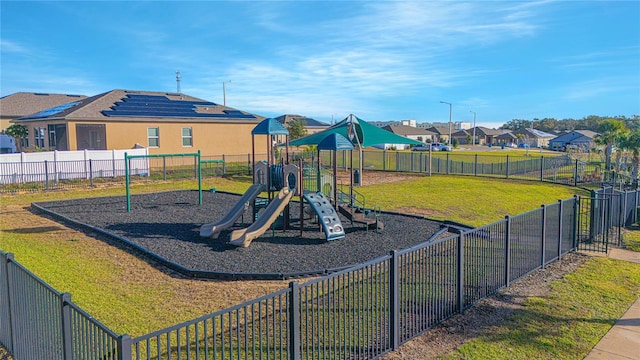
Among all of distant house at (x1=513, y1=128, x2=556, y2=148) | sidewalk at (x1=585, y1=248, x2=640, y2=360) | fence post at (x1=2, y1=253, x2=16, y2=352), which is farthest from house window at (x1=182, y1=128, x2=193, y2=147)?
distant house at (x1=513, y1=128, x2=556, y2=148)

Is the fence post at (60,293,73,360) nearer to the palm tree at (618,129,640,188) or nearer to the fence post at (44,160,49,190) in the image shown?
the fence post at (44,160,49,190)

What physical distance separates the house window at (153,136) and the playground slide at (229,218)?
19800mm

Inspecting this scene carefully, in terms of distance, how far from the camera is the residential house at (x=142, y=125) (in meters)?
29.3

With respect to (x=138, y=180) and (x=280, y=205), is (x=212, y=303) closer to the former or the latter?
(x=280, y=205)

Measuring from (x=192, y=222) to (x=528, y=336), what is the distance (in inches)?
419

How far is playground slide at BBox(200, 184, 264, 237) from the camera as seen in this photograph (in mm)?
12386

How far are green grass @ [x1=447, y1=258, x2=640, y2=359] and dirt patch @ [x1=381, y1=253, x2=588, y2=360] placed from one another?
0.44 ft

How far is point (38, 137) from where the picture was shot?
3269cm

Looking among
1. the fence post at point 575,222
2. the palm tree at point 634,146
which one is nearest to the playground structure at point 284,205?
the fence post at point 575,222

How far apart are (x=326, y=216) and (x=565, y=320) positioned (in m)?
6.31

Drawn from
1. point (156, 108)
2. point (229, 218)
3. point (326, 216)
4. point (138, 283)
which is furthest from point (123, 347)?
point (156, 108)

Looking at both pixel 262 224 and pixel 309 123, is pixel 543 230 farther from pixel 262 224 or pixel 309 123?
pixel 309 123

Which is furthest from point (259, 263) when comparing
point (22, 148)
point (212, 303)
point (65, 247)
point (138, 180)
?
point (22, 148)

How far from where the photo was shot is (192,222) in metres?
14.7
